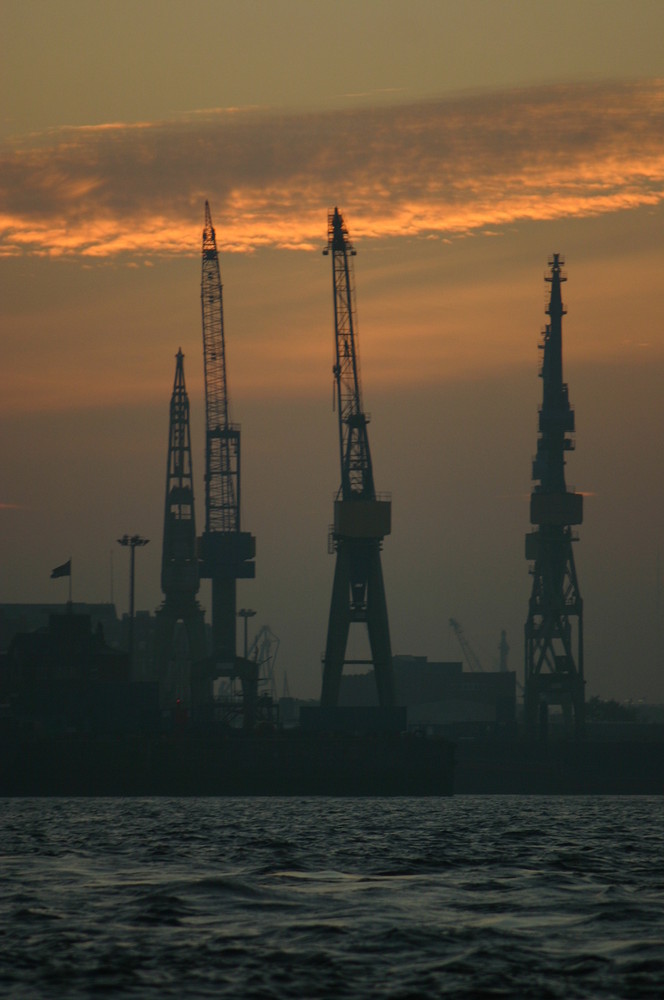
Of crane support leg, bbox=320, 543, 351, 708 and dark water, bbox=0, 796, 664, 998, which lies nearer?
dark water, bbox=0, 796, 664, 998

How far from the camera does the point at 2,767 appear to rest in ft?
513

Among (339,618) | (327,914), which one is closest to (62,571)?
(339,618)

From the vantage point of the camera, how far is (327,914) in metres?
45.2

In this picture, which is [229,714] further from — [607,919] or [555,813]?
[607,919]

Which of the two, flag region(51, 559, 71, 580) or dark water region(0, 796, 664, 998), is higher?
flag region(51, 559, 71, 580)

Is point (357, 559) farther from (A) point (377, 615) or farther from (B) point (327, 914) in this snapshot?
(B) point (327, 914)

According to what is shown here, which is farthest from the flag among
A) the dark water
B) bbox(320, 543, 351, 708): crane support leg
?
the dark water

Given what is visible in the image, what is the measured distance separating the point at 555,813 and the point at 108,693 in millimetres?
59268

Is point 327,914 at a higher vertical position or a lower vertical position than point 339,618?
lower

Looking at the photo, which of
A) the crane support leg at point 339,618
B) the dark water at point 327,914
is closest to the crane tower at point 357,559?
the crane support leg at point 339,618

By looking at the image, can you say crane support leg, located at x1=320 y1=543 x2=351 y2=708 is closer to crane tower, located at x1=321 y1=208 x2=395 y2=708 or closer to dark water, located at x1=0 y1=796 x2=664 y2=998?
crane tower, located at x1=321 y1=208 x2=395 y2=708

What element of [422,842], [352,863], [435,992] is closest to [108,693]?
[422,842]

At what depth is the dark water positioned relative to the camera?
34.5 m

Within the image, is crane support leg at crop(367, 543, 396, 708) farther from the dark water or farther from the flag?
the dark water
